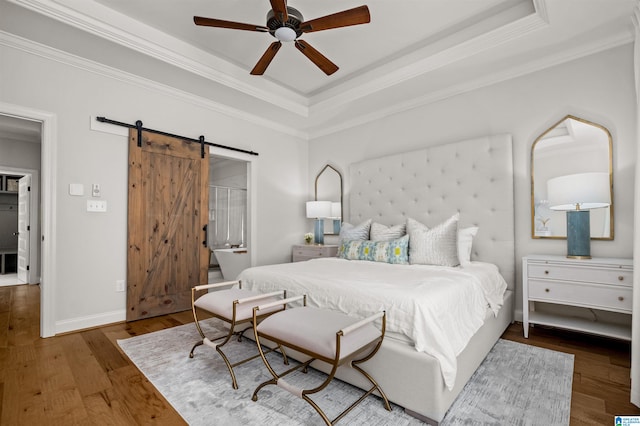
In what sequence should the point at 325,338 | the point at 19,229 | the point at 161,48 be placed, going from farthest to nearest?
the point at 19,229 < the point at 161,48 < the point at 325,338

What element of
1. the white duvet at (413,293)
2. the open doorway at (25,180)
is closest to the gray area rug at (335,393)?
the white duvet at (413,293)

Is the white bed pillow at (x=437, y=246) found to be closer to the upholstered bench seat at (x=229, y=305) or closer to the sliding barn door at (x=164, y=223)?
the upholstered bench seat at (x=229, y=305)

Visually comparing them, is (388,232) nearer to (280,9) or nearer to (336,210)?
(336,210)

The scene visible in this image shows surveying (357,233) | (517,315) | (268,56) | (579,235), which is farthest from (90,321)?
(579,235)

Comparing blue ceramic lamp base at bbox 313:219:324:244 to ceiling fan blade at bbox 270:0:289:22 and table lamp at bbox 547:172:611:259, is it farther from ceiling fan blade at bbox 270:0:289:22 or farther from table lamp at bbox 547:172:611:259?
ceiling fan blade at bbox 270:0:289:22

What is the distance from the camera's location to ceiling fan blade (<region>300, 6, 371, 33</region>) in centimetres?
208

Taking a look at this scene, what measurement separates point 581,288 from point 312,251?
9.97 ft

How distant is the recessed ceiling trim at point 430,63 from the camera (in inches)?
101

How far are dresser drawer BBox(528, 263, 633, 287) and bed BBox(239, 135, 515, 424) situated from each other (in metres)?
0.33

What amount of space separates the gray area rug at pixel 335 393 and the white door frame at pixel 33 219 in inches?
177

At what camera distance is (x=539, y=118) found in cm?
299

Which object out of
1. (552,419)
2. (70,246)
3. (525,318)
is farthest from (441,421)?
(70,246)

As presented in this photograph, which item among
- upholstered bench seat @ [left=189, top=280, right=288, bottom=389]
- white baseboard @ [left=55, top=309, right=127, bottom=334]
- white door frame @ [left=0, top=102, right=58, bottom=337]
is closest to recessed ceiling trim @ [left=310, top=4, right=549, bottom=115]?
upholstered bench seat @ [left=189, top=280, right=288, bottom=389]

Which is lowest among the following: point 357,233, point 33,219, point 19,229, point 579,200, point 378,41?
point 19,229
